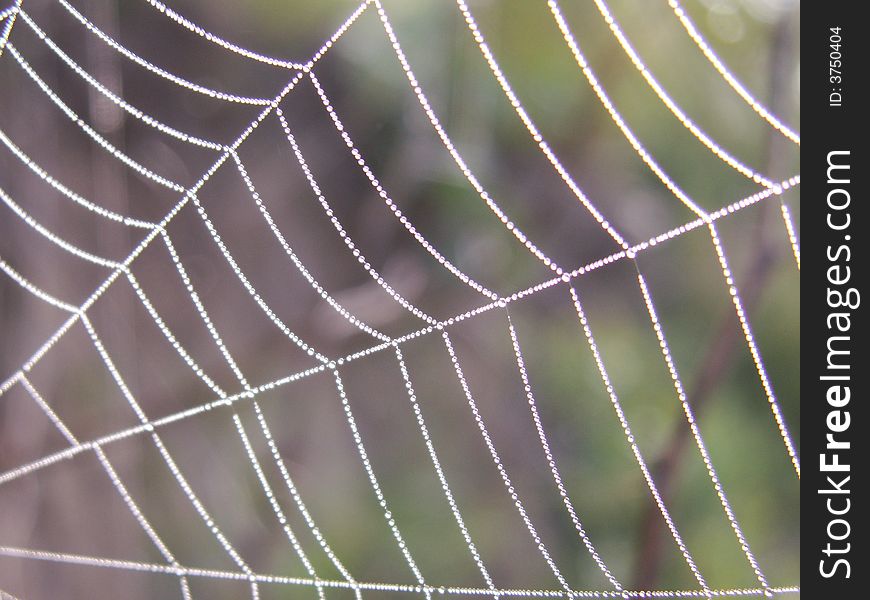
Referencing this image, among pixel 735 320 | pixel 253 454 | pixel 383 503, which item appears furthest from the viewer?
pixel 253 454

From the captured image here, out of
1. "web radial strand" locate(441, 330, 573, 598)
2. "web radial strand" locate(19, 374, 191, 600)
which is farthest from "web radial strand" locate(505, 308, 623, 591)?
"web radial strand" locate(19, 374, 191, 600)

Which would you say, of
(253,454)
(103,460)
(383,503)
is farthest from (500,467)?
(103,460)

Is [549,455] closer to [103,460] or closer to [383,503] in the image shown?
[383,503]

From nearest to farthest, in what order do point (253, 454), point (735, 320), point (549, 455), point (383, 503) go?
point (549, 455) < point (383, 503) < point (735, 320) < point (253, 454)

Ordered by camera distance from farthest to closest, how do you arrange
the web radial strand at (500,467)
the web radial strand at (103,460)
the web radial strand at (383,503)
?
the web radial strand at (103,460) → the web radial strand at (383,503) → the web radial strand at (500,467)

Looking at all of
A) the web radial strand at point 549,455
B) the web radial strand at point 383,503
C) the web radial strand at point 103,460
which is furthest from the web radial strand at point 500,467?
the web radial strand at point 103,460

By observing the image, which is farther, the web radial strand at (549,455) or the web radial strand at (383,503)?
the web radial strand at (383,503)

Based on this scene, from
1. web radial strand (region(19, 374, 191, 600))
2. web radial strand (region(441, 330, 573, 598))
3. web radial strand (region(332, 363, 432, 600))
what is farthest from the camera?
web radial strand (region(19, 374, 191, 600))

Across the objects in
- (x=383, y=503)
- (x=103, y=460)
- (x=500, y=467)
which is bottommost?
(x=103, y=460)

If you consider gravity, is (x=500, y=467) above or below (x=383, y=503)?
above

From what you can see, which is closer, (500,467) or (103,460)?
(500,467)

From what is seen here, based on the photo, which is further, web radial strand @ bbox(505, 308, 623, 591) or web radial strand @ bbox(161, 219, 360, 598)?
web radial strand @ bbox(161, 219, 360, 598)

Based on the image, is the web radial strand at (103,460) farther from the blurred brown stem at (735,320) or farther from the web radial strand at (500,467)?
the blurred brown stem at (735,320)

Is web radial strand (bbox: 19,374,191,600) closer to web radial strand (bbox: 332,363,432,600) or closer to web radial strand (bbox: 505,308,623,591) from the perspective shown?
web radial strand (bbox: 332,363,432,600)
